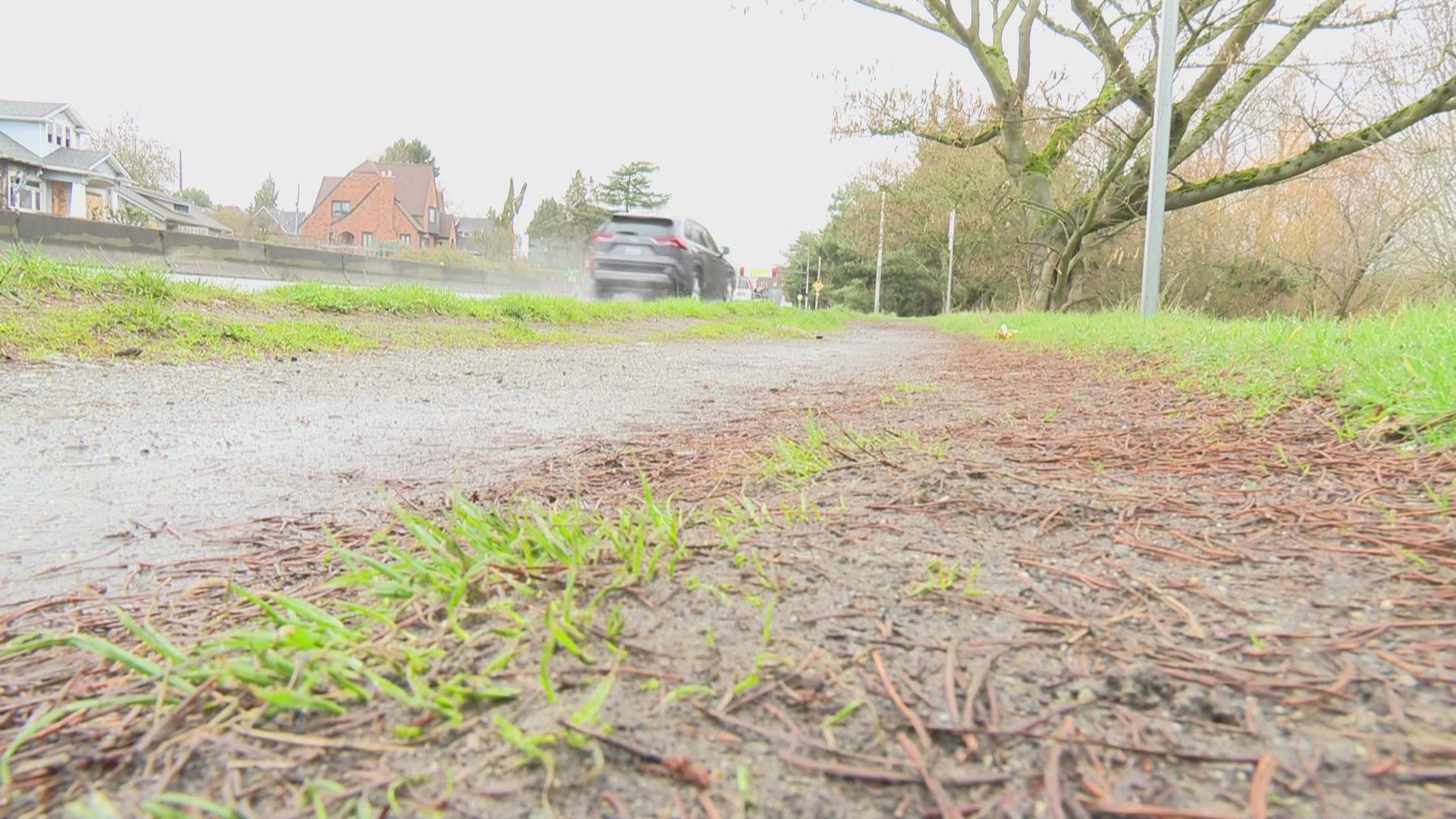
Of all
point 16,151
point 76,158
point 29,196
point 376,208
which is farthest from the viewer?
point 376,208

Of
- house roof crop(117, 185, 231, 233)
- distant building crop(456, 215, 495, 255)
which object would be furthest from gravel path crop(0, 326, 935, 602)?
house roof crop(117, 185, 231, 233)

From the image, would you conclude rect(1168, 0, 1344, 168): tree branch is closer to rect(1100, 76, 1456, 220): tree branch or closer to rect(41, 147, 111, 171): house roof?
rect(1100, 76, 1456, 220): tree branch

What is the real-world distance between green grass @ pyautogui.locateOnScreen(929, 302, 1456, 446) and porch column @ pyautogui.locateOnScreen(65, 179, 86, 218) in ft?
150

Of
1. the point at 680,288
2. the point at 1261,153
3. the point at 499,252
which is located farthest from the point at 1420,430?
the point at 499,252

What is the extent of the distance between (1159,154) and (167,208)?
57093 mm

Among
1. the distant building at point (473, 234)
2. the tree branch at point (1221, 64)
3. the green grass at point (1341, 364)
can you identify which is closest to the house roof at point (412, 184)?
the distant building at point (473, 234)

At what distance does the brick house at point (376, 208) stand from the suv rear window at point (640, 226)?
49.1m

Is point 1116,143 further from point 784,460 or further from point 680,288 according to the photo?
point 784,460

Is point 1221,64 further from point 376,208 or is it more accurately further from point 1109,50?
point 376,208

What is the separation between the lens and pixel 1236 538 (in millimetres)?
1568

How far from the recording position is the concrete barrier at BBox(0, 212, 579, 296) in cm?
789

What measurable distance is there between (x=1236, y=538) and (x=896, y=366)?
4.78 m

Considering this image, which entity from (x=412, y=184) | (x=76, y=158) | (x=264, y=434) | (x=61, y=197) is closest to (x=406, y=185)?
(x=412, y=184)

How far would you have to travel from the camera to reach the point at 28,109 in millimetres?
38281
